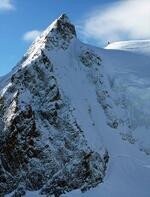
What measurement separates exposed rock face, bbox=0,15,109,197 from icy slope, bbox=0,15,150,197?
0.25 ft

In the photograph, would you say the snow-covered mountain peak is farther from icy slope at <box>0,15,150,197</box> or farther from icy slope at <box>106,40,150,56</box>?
icy slope at <box>106,40,150,56</box>

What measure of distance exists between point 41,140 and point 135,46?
22437 mm

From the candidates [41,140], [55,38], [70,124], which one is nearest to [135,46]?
[55,38]

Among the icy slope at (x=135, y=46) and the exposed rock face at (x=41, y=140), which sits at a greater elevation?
the icy slope at (x=135, y=46)

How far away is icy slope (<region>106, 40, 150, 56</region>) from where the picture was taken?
60906 mm

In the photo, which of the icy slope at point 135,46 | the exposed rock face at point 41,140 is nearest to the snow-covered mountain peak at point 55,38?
the exposed rock face at point 41,140

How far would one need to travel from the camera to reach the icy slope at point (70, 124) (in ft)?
142

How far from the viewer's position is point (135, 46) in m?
62.6

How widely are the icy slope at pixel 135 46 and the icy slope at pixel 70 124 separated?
24.0 feet

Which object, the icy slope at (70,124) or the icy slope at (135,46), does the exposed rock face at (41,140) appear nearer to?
the icy slope at (70,124)

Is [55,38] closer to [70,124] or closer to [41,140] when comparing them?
[70,124]

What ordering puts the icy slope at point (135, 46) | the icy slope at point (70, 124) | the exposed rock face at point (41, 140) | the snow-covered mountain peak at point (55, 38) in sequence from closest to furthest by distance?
A: the exposed rock face at point (41, 140)
the icy slope at point (70, 124)
the snow-covered mountain peak at point (55, 38)
the icy slope at point (135, 46)

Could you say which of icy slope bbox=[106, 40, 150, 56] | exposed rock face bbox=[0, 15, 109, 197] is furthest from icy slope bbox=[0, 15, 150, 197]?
icy slope bbox=[106, 40, 150, 56]

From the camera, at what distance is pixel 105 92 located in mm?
51094
